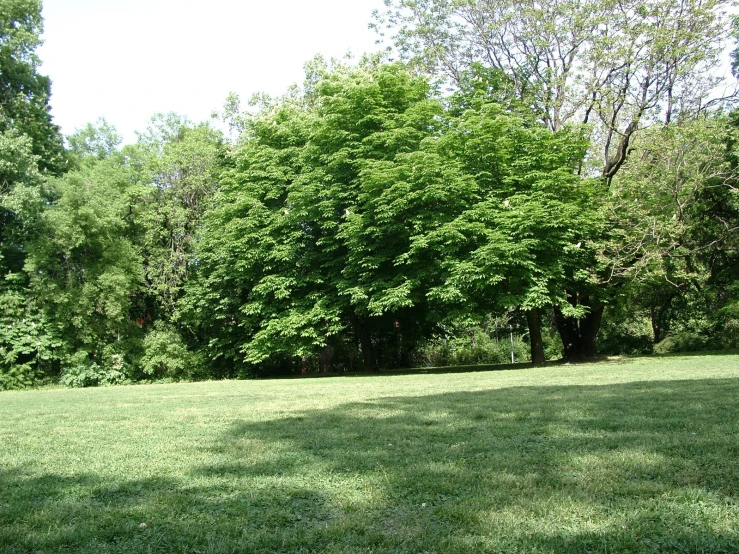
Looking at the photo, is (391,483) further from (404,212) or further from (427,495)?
(404,212)

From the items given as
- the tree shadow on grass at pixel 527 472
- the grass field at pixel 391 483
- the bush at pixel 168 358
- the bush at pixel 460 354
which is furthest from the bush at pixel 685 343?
the bush at pixel 168 358

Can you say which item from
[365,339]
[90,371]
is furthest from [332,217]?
[90,371]

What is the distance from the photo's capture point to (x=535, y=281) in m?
21.9

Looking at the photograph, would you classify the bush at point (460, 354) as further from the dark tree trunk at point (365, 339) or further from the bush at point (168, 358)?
the bush at point (168, 358)

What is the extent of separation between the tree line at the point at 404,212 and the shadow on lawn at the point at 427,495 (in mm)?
15716

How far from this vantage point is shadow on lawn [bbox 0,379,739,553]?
327 centimetres

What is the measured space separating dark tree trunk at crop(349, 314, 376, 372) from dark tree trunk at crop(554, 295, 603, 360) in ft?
29.4

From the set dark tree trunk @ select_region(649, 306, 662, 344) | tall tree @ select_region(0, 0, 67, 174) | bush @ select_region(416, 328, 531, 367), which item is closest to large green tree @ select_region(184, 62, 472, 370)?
Result: bush @ select_region(416, 328, 531, 367)

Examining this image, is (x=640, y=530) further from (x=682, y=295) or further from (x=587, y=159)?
(x=682, y=295)

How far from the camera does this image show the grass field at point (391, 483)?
10.8ft

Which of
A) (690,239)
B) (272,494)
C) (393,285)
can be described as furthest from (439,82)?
(272,494)

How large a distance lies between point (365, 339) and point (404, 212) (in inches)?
300

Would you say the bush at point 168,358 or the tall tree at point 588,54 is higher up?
the tall tree at point 588,54

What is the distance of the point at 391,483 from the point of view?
4.38 metres
